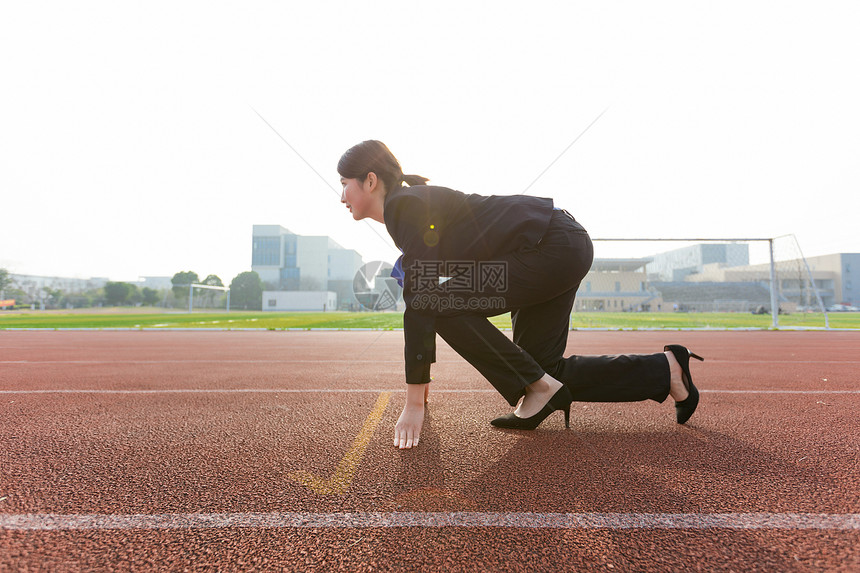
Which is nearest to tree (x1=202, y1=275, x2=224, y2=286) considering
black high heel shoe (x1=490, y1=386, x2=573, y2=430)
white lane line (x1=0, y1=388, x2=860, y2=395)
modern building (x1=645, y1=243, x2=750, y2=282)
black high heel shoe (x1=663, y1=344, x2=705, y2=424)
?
modern building (x1=645, y1=243, x2=750, y2=282)

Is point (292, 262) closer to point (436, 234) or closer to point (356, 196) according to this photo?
point (356, 196)

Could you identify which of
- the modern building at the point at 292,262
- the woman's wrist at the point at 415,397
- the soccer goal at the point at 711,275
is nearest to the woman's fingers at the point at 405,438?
the woman's wrist at the point at 415,397

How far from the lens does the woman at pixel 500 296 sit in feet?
5.68

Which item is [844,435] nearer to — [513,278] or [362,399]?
[513,278]

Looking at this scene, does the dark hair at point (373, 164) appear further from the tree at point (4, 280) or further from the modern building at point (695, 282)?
the tree at point (4, 280)

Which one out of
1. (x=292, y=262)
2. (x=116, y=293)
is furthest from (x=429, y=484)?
(x=116, y=293)

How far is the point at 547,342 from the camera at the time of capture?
188 centimetres

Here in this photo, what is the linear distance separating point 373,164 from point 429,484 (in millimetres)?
1401

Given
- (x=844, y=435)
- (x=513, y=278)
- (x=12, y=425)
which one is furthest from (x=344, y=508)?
(x=844, y=435)

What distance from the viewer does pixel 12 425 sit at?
1.95 meters

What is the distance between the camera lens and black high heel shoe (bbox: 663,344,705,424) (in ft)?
6.13

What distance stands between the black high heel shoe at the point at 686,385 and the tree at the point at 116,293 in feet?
236

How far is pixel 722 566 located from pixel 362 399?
2.04m

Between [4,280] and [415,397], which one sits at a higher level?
[4,280]
